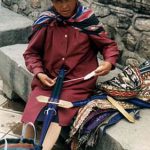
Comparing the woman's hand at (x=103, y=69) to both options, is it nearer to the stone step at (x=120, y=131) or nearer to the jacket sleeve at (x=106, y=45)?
the jacket sleeve at (x=106, y=45)

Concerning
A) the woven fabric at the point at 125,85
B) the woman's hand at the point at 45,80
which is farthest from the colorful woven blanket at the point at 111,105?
the woman's hand at the point at 45,80

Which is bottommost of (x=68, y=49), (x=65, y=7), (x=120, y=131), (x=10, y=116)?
(x=10, y=116)

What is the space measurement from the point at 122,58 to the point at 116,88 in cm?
90

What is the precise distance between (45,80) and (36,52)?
286 mm

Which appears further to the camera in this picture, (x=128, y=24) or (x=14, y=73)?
(x=14, y=73)

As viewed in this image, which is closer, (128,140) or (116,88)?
(128,140)

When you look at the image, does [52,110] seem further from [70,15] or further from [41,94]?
[70,15]

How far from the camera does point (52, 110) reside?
9.53ft

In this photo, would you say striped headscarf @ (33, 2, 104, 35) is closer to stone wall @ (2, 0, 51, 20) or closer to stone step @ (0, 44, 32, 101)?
stone step @ (0, 44, 32, 101)

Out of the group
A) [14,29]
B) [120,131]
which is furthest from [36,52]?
[14,29]

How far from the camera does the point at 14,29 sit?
186 inches

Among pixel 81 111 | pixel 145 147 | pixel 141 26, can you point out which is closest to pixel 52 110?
pixel 81 111

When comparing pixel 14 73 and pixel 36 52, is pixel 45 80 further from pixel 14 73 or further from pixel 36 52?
pixel 14 73

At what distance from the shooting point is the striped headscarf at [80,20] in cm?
310
